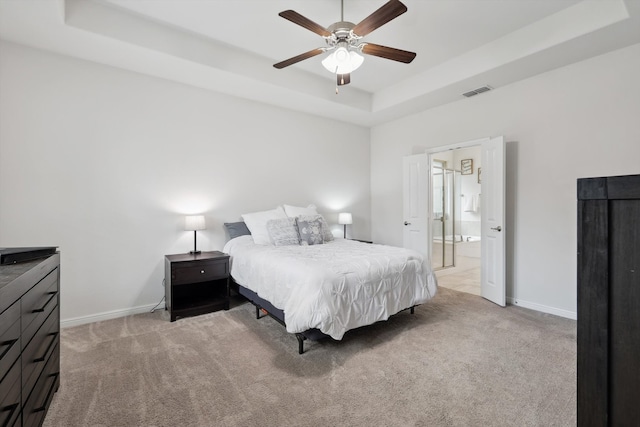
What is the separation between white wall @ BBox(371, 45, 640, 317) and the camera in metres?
2.97

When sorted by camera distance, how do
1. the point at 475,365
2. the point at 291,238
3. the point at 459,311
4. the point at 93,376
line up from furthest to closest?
1. the point at 291,238
2. the point at 459,311
3. the point at 475,365
4. the point at 93,376

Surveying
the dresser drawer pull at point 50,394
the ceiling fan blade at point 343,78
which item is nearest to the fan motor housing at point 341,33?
the ceiling fan blade at point 343,78

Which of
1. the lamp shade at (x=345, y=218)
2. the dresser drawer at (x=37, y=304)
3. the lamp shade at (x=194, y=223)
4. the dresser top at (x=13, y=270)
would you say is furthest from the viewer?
the lamp shade at (x=345, y=218)

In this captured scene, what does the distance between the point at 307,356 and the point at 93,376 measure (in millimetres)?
1541

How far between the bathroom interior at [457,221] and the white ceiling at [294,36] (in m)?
1.80

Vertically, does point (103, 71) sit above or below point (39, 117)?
above

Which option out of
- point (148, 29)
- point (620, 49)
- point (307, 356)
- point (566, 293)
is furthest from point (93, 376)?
point (620, 49)

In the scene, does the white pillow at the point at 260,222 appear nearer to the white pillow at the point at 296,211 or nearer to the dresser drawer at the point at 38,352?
the white pillow at the point at 296,211

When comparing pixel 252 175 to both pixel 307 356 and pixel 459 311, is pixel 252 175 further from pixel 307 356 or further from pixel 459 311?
pixel 459 311

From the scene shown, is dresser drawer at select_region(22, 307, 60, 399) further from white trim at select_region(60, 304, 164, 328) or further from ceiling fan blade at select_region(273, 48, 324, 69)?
ceiling fan blade at select_region(273, 48, 324, 69)

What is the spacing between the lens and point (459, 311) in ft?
11.3

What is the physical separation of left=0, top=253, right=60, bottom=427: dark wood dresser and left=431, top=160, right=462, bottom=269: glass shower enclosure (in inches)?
213

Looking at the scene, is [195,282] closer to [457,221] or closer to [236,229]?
[236,229]

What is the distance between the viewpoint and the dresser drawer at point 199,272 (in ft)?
10.5
